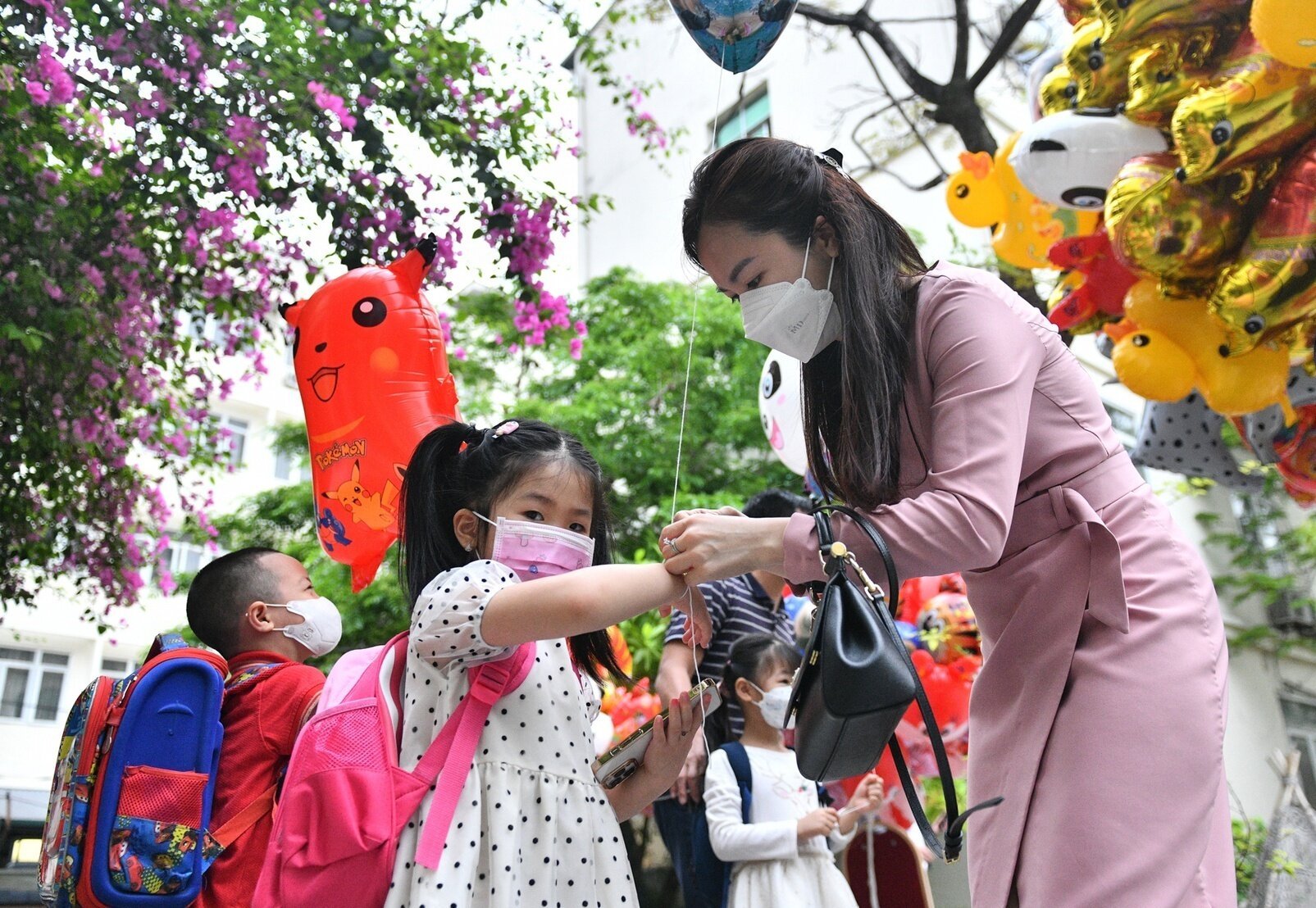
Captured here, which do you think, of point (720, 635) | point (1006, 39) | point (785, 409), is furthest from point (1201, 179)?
point (1006, 39)

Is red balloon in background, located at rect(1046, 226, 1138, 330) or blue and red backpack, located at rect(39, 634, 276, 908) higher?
red balloon in background, located at rect(1046, 226, 1138, 330)

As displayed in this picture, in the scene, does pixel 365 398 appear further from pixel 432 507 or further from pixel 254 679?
pixel 432 507

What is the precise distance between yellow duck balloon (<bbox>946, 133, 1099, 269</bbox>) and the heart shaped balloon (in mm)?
1740

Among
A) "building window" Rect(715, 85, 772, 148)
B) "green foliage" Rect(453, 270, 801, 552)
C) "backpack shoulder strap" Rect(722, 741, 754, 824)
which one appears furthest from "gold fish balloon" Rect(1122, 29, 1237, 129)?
"building window" Rect(715, 85, 772, 148)

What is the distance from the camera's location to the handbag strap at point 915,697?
1351 mm

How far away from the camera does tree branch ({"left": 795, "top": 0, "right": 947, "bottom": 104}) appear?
5723mm

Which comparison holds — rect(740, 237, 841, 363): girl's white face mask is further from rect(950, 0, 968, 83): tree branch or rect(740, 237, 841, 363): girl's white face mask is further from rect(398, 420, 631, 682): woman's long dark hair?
rect(950, 0, 968, 83): tree branch

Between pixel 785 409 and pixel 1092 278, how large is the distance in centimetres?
116

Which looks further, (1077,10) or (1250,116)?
(1077,10)

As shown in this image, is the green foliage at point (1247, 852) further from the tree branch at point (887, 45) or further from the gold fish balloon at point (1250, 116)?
the gold fish balloon at point (1250, 116)

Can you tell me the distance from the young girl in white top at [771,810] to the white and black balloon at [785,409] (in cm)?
78

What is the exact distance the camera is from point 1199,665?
1439mm

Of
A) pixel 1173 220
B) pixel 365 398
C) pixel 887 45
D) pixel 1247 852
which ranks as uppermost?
pixel 887 45

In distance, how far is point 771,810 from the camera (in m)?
3.01
